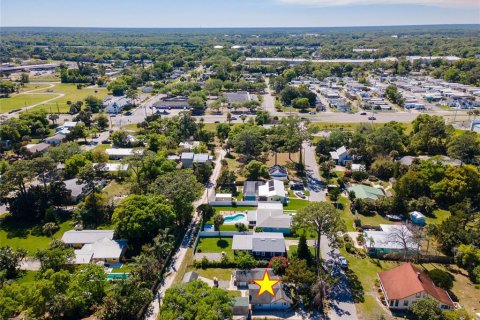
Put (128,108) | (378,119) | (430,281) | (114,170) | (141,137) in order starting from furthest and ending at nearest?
(128,108) → (378,119) → (141,137) → (114,170) → (430,281)

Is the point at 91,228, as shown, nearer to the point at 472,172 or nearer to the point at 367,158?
the point at 367,158

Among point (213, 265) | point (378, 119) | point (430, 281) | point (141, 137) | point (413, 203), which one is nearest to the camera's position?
point (430, 281)

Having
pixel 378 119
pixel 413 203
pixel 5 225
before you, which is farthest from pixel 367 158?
pixel 5 225

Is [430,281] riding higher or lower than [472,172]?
lower

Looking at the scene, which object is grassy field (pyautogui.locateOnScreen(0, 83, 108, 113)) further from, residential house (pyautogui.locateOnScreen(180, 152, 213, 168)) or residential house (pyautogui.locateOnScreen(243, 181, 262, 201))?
residential house (pyautogui.locateOnScreen(243, 181, 262, 201))

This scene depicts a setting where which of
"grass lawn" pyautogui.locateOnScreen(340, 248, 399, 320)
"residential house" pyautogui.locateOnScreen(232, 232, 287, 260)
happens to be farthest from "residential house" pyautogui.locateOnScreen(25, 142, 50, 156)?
"grass lawn" pyautogui.locateOnScreen(340, 248, 399, 320)

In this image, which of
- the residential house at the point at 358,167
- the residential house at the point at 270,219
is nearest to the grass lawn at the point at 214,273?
the residential house at the point at 270,219

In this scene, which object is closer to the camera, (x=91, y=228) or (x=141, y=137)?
(x=91, y=228)

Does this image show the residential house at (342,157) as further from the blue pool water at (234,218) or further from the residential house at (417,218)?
the blue pool water at (234,218)
